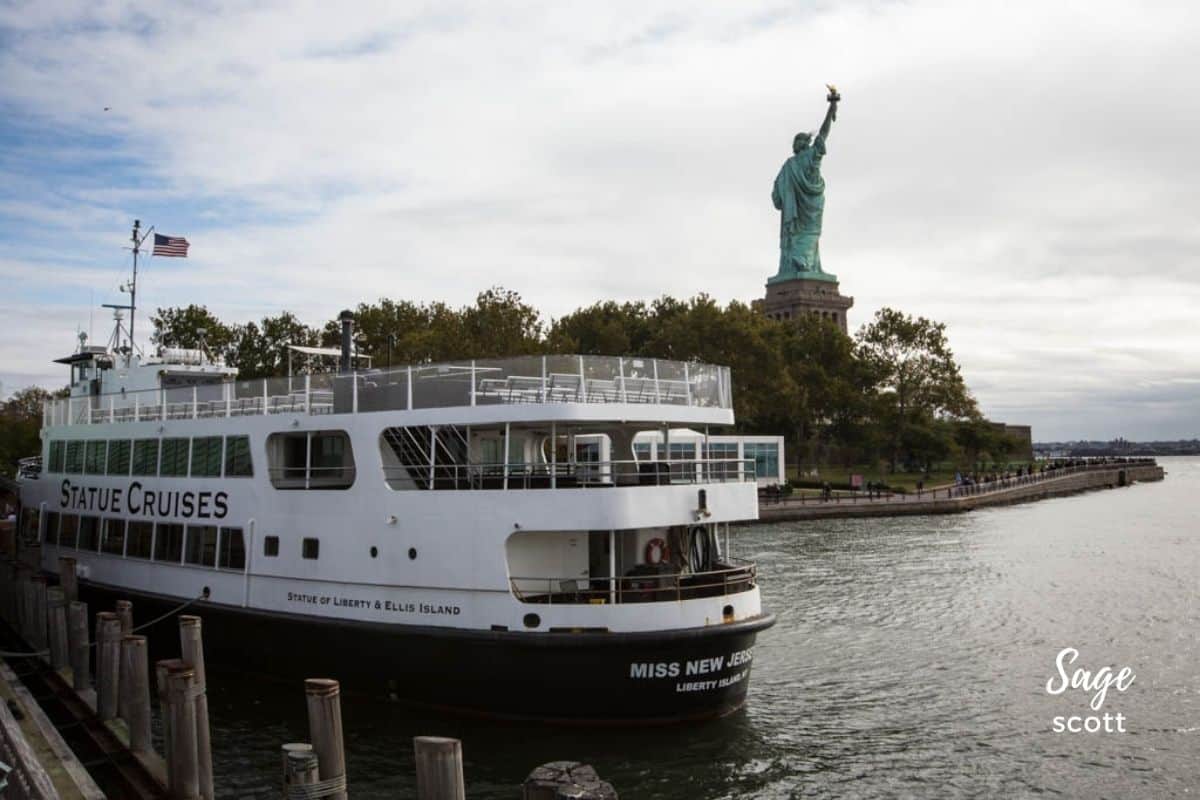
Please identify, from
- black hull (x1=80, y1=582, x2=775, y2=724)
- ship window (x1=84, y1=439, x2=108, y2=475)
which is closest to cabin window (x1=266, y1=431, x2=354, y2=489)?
black hull (x1=80, y1=582, x2=775, y2=724)

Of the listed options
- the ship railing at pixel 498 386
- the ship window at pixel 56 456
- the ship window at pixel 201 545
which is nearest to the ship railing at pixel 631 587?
the ship railing at pixel 498 386

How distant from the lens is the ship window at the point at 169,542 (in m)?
23.8

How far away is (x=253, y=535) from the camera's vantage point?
2170 cm

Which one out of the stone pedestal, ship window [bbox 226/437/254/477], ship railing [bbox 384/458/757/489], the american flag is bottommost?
ship railing [bbox 384/458/757/489]

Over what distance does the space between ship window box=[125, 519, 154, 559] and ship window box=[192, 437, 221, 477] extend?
2503mm

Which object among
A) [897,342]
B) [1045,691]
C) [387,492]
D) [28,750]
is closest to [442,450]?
[387,492]

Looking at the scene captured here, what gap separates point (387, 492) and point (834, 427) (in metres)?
87.8

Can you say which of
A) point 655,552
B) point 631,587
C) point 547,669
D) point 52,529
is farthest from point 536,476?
point 52,529

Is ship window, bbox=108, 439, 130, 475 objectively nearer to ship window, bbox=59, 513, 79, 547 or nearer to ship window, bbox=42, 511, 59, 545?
ship window, bbox=59, 513, 79, 547

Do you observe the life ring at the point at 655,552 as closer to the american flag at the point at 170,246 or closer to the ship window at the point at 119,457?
the ship window at the point at 119,457

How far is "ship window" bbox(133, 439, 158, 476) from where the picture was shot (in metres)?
25.2

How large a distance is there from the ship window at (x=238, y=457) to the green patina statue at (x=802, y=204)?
118249 mm

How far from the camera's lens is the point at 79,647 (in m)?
19.4

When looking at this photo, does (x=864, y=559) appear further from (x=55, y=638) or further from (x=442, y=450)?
(x=55, y=638)
